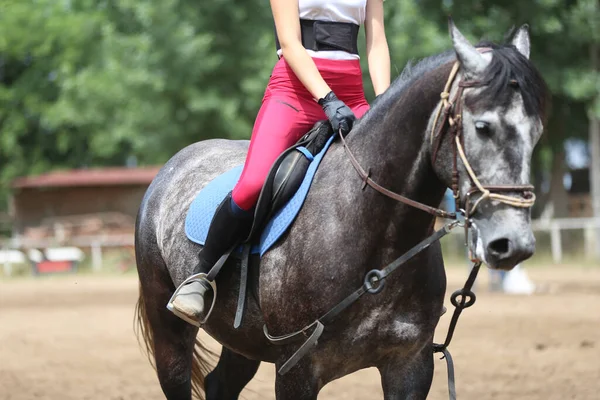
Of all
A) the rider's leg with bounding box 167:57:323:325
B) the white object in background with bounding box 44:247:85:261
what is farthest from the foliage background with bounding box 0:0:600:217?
the rider's leg with bounding box 167:57:323:325

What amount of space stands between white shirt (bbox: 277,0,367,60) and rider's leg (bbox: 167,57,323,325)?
0.24m

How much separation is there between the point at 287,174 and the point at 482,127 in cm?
108

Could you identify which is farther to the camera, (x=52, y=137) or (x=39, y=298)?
(x=52, y=137)

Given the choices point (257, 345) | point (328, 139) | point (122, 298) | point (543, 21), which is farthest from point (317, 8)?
point (543, 21)

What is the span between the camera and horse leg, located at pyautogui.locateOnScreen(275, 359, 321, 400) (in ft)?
13.1

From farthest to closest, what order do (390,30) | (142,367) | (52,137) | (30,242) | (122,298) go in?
(52,137) < (30,242) < (390,30) < (122,298) < (142,367)

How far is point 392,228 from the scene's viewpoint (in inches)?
154

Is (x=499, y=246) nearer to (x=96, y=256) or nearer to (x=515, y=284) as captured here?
(x=515, y=284)

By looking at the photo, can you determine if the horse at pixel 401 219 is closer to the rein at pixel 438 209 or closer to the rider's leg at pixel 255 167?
the rein at pixel 438 209

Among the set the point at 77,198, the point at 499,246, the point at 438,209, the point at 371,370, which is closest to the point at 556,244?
the point at 371,370

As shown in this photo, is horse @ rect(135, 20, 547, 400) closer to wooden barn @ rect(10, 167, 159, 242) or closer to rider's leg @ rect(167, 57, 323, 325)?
rider's leg @ rect(167, 57, 323, 325)

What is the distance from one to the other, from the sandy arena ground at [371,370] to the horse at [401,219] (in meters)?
2.75

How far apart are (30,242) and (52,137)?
62.2 feet

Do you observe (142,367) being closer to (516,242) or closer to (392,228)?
(392,228)
